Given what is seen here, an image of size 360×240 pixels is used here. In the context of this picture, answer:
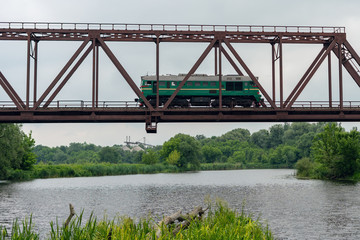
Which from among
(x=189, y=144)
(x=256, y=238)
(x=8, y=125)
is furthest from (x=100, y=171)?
(x=256, y=238)

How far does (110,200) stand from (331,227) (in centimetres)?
1996

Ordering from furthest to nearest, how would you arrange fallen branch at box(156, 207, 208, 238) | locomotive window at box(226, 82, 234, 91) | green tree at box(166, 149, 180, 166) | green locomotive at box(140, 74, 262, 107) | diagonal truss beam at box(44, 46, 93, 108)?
green tree at box(166, 149, 180, 166) → locomotive window at box(226, 82, 234, 91) → green locomotive at box(140, 74, 262, 107) → diagonal truss beam at box(44, 46, 93, 108) → fallen branch at box(156, 207, 208, 238)

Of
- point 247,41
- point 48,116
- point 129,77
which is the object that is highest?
point 247,41

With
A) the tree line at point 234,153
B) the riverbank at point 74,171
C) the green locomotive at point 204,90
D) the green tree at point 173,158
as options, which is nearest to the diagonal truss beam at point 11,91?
the green locomotive at point 204,90

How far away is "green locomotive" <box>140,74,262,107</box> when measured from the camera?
48219mm

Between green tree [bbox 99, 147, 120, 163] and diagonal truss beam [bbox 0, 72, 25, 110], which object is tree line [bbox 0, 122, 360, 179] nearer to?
green tree [bbox 99, 147, 120, 163]

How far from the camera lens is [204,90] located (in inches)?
1905

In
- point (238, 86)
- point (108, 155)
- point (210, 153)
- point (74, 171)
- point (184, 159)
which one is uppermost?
point (238, 86)

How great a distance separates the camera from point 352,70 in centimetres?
4541

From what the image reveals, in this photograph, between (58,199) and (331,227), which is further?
(58,199)

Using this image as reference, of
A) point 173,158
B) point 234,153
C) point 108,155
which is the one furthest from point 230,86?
point 234,153

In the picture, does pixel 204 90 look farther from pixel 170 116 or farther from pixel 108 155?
pixel 108 155

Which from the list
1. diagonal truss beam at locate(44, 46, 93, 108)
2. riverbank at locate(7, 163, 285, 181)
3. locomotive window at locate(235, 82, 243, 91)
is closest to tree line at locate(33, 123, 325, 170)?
riverbank at locate(7, 163, 285, 181)

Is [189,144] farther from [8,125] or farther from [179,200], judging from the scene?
[179,200]
